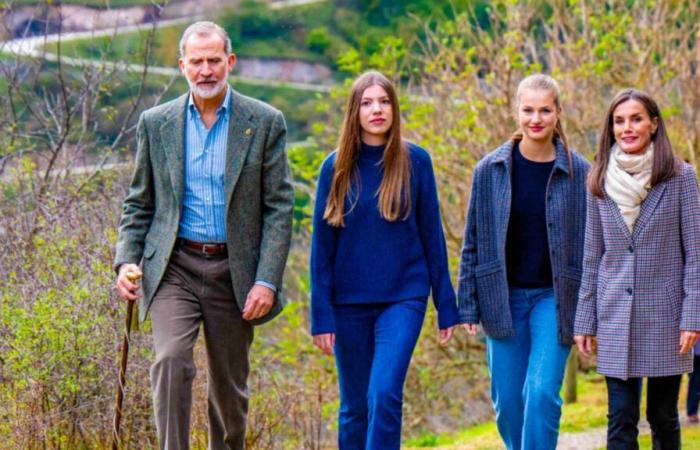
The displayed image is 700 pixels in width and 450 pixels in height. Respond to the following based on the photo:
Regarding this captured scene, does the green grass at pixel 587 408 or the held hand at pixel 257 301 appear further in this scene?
the green grass at pixel 587 408

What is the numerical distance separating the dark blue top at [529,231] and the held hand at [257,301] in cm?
127

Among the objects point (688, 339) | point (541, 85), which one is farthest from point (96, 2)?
point (688, 339)

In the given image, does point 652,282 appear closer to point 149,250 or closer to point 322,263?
point 322,263

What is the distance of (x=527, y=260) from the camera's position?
22.0 ft

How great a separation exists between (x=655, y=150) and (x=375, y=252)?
4.90ft

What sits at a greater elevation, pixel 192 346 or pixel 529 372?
pixel 192 346

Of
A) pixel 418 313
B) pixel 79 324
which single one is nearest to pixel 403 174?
pixel 418 313

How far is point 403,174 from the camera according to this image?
652cm

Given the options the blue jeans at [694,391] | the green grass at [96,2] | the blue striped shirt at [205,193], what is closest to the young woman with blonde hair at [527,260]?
the blue striped shirt at [205,193]

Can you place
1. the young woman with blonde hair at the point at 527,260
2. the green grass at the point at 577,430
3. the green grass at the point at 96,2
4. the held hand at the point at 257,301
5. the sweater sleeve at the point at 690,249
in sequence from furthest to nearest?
the green grass at the point at 96,2
the green grass at the point at 577,430
the young woman with blonde hair at the point at 527,260
the held hand at the point at 257,301
the sweater sleeve at the point at 690,249

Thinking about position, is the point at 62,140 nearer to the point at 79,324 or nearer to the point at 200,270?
the point at 79,324

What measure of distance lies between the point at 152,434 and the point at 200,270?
1867 millimetres

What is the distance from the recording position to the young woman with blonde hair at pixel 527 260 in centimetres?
654

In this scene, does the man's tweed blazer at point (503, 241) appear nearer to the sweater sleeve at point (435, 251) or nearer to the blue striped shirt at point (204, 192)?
the sweater sleeve at point (435, 251)
